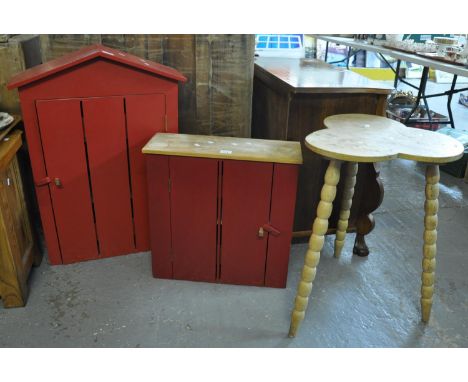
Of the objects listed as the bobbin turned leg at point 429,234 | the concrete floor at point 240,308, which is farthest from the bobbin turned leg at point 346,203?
the bobbin turned leg at point 429,234

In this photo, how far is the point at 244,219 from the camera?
2014mm

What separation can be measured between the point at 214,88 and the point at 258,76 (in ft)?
1.54

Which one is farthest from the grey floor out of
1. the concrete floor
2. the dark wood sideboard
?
the dark wood sideboard

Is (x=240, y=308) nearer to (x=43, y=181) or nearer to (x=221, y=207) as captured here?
(x=221, y=207)

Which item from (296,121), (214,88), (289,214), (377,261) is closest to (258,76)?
(214,88)

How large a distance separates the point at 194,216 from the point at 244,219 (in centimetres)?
25

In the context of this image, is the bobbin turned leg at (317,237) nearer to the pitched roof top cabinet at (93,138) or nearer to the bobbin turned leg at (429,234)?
the bobbin turned leg at (429,234)

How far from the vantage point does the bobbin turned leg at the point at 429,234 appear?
171 centimetres

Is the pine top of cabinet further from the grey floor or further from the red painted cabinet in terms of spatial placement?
the grey floor

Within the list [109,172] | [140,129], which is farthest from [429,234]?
[109,172]

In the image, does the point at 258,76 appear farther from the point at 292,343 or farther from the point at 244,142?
the point at 292,343

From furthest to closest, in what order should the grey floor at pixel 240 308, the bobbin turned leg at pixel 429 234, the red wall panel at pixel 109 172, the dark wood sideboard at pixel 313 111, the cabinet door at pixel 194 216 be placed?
the dark wood sideboard at pixel 313 111 → the red wall panel at pixel 109 172 → the cabinet door at pixel 194 216 → the grey floor at pixel 240 308 → the bobbin turned leg at pixel 429 234

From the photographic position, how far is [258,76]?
277 cm

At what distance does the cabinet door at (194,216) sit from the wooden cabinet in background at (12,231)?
0.74 m
